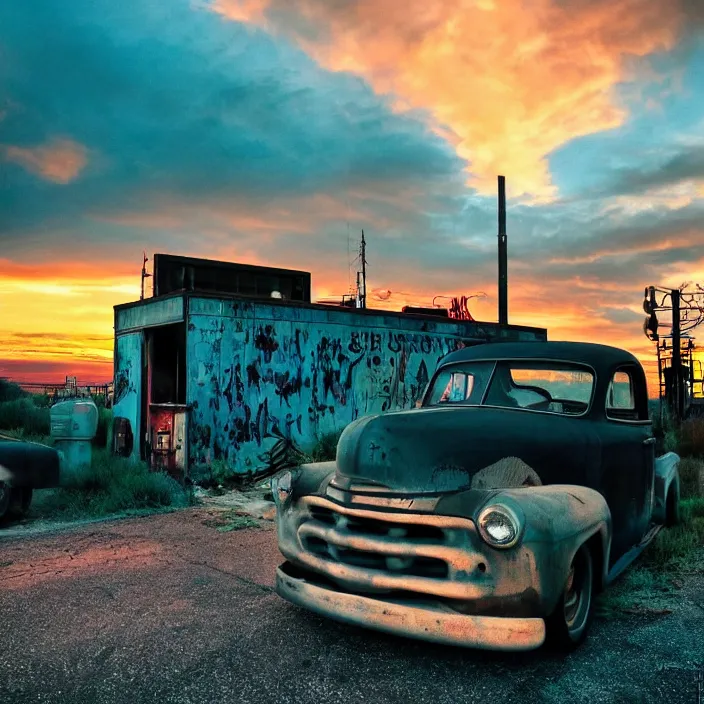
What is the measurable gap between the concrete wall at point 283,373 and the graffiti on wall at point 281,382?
0.05ft

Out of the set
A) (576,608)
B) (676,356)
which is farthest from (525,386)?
(676,356)

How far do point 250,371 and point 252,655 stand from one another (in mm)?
7302

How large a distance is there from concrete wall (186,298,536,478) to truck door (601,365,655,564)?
668 centimetres

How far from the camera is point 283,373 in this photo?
10844 millimetres

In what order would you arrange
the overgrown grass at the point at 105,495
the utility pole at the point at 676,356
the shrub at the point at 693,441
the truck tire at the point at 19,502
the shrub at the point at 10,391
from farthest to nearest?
1. the shrub at the point at 10,391
2. the utility pole at the point at 676,356
3. the shrub at the point at 693,441
4. the overgrown grass at the point at 105,495
5. the truck tire at the point at 19,502

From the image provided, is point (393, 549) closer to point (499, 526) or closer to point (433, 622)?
point (433, 622)

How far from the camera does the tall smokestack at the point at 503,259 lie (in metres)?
17.2

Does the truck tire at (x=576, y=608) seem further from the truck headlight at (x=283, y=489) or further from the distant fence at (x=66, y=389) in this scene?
the distant fence at (x=66, y=389)

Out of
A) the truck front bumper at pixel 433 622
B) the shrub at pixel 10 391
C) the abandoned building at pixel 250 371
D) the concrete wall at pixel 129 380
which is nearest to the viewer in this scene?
the truck front bumper at pixel 433 622

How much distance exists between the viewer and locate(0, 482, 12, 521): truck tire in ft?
23.0

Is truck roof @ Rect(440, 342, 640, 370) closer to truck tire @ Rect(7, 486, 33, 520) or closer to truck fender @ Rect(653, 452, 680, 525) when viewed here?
truck fender @ Rect(653, 452, 680, 525)

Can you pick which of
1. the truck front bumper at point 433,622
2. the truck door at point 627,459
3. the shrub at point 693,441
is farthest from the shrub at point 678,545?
the shrub at point 693,441

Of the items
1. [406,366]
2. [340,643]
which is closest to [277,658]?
[340,643]

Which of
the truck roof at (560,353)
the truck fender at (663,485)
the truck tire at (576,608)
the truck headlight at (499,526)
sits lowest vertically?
the truck tire at (576,608)
